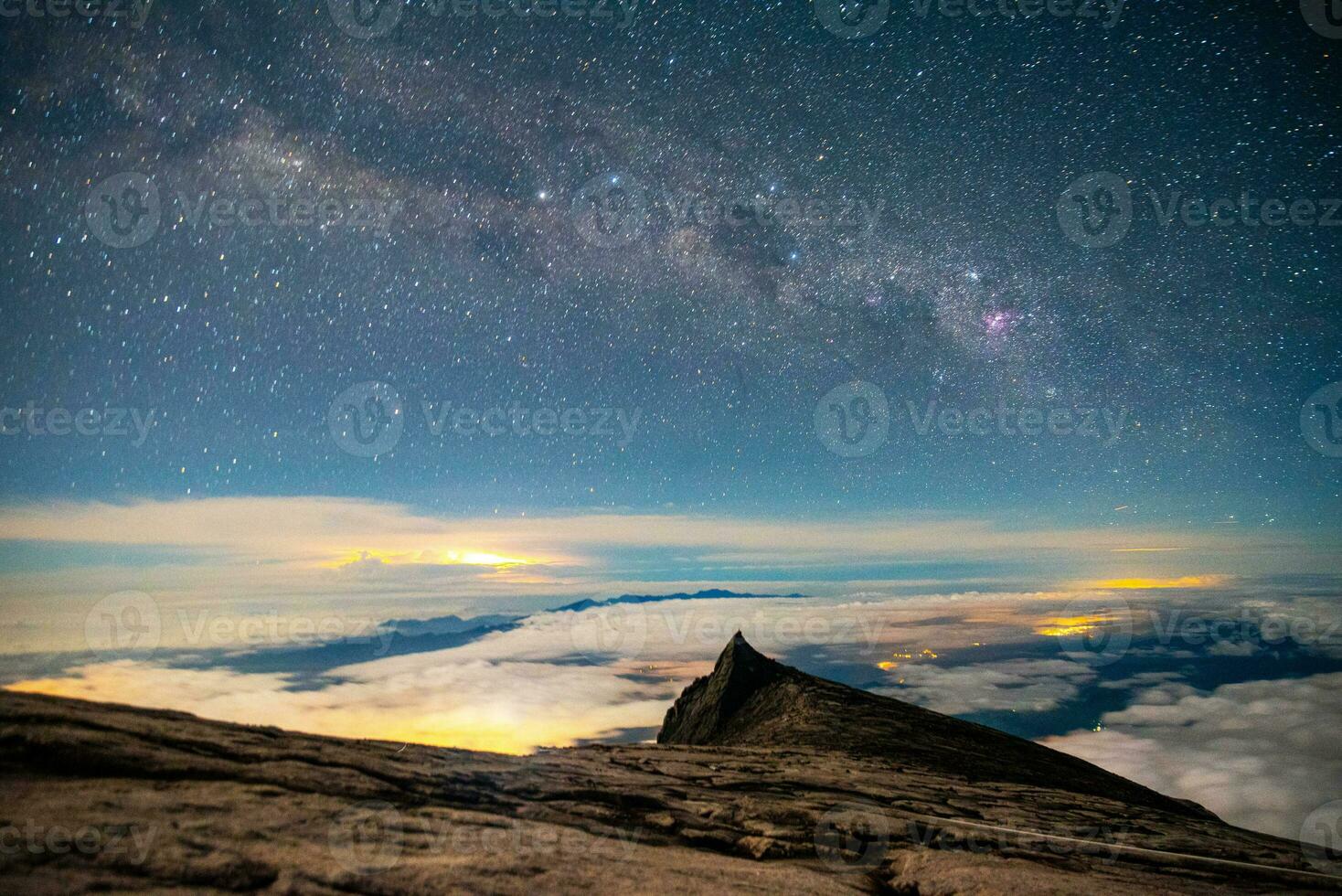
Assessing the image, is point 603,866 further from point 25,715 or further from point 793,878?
point 25,715

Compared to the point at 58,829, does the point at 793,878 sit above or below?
below

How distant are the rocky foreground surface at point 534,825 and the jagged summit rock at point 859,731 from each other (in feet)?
8.37

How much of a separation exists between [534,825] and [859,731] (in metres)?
13.0

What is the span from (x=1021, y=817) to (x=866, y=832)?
367 cm

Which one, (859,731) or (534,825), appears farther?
(859,731)

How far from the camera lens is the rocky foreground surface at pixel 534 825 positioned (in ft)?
15.3

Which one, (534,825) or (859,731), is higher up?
(534,825)

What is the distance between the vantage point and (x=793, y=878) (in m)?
6.52

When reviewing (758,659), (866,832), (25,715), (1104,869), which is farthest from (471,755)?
(758,659)

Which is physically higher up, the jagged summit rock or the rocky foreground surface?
the rocky foreground surface

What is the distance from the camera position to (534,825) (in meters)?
6.82

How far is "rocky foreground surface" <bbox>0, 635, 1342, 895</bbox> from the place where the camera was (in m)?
4.65

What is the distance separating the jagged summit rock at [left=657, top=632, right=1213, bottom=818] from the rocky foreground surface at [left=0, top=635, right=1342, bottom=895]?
8.37ft

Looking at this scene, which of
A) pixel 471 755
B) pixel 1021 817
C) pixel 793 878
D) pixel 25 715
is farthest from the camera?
pixel 1021 817
